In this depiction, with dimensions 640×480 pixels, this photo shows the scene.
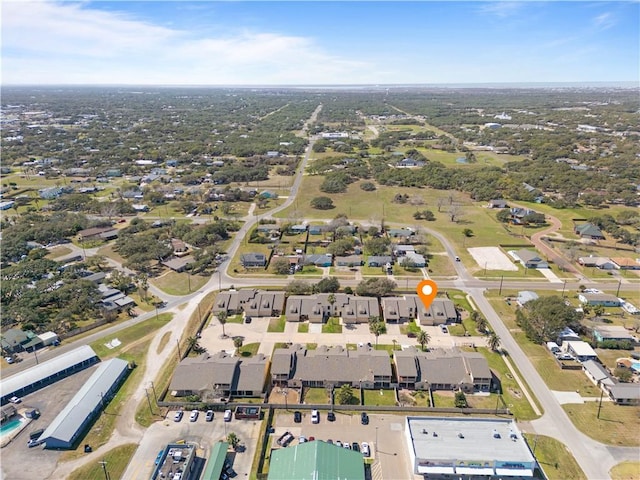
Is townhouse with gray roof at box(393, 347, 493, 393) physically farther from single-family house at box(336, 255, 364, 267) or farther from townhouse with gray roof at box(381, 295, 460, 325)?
single-family house at box(336, 255, 364, 267)

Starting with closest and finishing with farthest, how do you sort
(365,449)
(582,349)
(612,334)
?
(365,449) < (582,349) < (612,334)

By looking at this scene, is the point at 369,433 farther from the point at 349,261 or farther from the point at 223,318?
the point at 349,261

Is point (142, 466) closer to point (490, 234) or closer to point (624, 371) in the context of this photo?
point (624, 371)

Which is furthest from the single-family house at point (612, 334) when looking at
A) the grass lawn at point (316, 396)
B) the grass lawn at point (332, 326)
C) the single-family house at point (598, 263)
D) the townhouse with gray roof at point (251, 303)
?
the townhouse with gray roof at point (251, 303)

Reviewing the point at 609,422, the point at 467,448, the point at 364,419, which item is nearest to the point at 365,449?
the point at 364,419

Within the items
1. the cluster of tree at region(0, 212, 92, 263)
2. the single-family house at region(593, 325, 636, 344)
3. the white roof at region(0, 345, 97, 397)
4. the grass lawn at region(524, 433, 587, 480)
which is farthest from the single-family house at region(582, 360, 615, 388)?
the cluster of tree at region(0, 212, 92, 263)

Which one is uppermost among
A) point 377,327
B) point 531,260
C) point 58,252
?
point 531,260

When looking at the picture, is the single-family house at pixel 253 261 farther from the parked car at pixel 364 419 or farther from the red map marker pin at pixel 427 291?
→ the parked car at pixel 364 419
